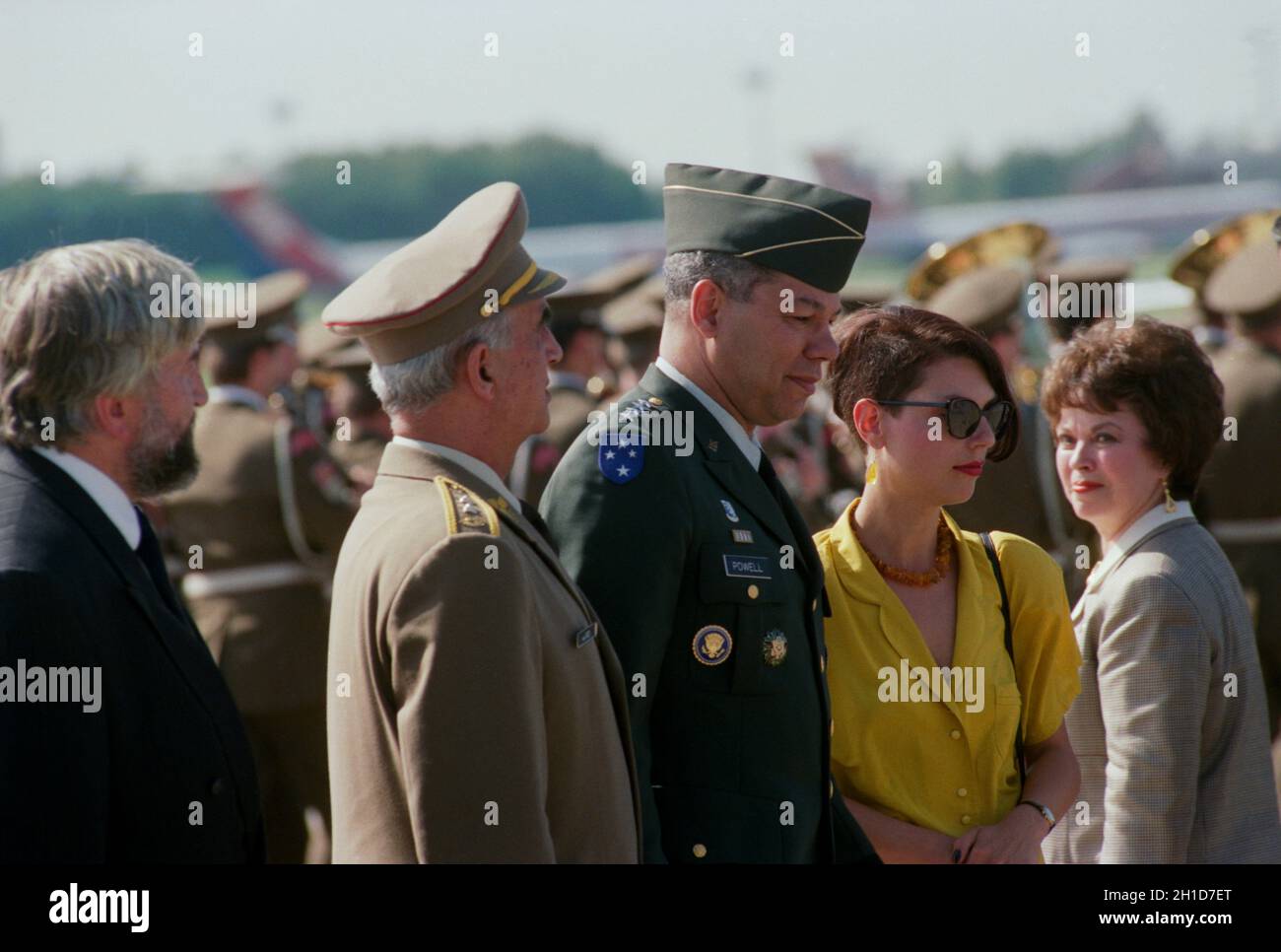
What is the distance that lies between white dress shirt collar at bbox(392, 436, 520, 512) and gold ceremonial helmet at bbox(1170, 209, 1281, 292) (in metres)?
5.98

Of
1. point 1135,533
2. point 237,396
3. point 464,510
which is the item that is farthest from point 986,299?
point 464,510

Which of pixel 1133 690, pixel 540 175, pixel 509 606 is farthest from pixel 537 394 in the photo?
pixel 540 175

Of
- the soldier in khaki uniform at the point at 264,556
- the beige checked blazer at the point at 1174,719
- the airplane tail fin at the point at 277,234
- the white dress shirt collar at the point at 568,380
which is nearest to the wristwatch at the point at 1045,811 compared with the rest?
the beige checked blazer at the point at 1174,719

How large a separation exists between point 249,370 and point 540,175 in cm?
2020

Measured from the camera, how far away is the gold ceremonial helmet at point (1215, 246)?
26.7 ft

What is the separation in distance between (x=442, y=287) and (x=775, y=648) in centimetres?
91

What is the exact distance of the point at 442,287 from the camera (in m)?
2.86

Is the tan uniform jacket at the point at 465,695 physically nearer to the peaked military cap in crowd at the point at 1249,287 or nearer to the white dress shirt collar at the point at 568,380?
the white dress shirt collar at the point at 568,380

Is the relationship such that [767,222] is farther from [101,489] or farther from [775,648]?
[101,489]

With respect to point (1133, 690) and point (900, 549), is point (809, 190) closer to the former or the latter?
point (900, 549)

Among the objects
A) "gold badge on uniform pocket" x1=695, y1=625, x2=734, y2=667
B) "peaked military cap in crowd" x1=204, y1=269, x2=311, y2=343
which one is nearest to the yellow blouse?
"gold badge on uniform pocket" x1=695, y1=625, x2=734, y2=667

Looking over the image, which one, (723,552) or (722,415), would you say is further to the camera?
(722,415)

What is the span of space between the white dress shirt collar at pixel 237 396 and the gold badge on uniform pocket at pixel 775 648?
169 inches
